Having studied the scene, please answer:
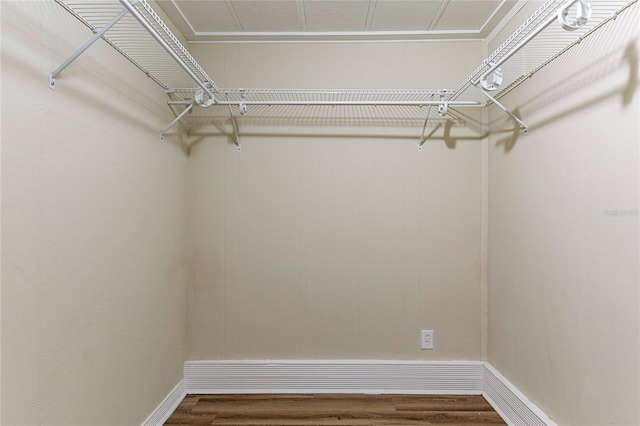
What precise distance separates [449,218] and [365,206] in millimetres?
515

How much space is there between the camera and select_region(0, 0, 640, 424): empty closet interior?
1.12 metres

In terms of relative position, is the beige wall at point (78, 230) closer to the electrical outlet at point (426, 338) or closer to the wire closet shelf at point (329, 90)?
the wire closet shelf at point (329, 90)

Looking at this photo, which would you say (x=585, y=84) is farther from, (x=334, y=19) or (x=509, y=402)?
(x=509, y=402)

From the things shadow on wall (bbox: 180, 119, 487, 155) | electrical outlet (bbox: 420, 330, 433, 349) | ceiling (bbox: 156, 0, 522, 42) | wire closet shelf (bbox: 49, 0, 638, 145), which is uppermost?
ceiling (bbox: 156, 0, 522, 42)

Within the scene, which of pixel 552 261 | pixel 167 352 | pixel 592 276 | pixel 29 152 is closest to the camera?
pixel 29 152

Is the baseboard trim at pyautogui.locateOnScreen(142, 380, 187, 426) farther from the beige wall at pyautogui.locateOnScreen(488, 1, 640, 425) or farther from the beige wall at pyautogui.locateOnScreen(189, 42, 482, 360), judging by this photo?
the beige wall at pyautogui.locateOnScreen(488, 1, 640, 425)

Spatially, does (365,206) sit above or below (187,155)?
below

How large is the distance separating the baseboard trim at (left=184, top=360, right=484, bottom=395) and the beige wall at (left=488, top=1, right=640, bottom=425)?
12.7 inches

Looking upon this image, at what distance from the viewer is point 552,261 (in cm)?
152

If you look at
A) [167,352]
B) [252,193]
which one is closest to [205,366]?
[167,352]

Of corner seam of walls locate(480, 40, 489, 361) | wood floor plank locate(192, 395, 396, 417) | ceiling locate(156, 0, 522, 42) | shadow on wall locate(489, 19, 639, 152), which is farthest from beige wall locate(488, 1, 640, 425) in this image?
wood floor plank locate(192, 395, 396, 417)

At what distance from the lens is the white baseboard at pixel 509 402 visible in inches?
63.6

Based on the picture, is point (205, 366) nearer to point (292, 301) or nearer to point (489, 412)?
point (292, 301)

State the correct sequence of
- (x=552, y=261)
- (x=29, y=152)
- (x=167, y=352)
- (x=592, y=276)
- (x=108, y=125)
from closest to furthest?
(x=29, y=152) → (x=592, y=276) → (x=108, y=125) → (x=552, y=261) → (x=167, y=352)
